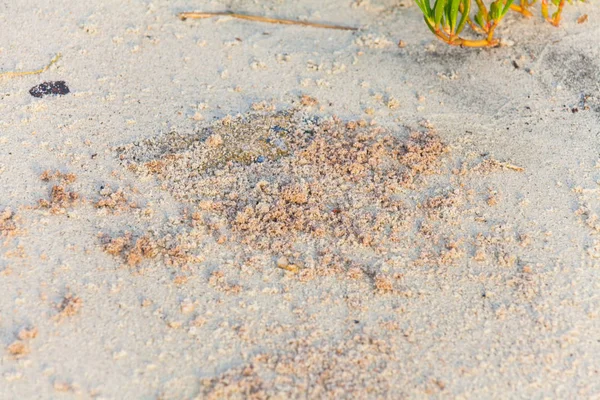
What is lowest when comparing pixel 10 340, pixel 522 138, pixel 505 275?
pixel 10 340

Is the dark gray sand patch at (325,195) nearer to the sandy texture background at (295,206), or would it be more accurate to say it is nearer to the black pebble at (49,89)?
the sandy texture background at (295,206)

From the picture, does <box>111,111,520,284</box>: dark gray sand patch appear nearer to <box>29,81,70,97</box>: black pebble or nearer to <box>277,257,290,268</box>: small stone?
<box>277,257,290,268</box>: small stone

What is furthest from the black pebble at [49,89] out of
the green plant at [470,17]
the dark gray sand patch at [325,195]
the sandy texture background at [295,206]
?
the green plant at [470,17]

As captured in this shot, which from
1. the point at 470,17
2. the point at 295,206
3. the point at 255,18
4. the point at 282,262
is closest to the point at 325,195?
the point at 295,206

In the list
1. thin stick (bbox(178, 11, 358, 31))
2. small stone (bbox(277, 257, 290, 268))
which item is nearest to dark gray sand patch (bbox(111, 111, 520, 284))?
small stone (bbox(277, 257, 290, 268))

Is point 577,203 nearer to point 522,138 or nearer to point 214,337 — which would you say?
point 522,138

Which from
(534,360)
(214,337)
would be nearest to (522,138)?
(534,360)
